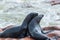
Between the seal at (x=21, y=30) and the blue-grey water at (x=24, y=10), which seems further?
the blue-grey water at (x=24, y=10)

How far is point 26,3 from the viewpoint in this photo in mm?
8680

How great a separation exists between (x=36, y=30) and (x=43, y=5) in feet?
14.8

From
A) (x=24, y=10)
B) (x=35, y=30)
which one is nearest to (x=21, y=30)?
(x=35, y=30)

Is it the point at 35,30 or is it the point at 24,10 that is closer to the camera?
the point at 35,30

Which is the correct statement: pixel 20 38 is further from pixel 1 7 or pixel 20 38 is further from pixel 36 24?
pixel 1 7

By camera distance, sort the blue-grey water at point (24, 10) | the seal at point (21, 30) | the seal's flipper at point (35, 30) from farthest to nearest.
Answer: the blue-grey water at point (24, 10) < the seal at point (21, 30) < the seal's flipper at point (35, 30)

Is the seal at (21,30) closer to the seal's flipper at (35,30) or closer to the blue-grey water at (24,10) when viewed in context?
the seal's flipper at (35,30)

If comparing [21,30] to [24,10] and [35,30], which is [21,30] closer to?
[35,30]

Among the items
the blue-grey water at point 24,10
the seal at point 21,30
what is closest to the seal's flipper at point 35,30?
the seal at point 21,30

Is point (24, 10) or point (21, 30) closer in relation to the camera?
point (21, 30)

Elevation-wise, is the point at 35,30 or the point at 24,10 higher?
the point at 35,30

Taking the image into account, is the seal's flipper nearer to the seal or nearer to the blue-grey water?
the seal

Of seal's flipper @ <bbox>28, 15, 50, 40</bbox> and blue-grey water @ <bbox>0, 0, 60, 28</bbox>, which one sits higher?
seal's flipper @ <bbox>28, 15, 50, 40</bbox>

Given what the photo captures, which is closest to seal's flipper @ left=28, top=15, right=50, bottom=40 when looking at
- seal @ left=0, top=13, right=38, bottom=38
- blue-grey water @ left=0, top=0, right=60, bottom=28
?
seal @ left=0, top=13, right=38, bottom=38
